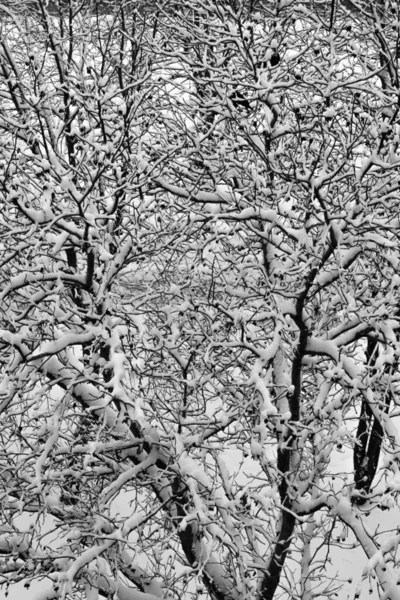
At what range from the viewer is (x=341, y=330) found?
5.72 metres

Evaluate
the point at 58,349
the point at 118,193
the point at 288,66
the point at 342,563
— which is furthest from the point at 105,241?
the point at 342,563

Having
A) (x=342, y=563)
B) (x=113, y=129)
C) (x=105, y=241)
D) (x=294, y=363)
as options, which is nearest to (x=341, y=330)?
(x=294, y=363)

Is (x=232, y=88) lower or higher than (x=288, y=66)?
lower

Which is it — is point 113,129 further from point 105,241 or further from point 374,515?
point 374,515

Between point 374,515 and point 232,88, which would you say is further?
point 374,515

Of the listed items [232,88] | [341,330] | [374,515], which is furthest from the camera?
[374,515]

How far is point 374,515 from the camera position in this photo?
10555mm

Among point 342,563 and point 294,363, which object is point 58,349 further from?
point 342,563

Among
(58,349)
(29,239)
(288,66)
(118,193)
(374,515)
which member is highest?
(288,66)

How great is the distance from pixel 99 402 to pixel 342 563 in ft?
18.0

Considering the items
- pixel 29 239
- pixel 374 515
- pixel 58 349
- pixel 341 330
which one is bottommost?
pixel 58 349

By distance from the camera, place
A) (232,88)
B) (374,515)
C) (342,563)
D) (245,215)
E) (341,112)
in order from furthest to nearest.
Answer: (374,515)
(342,563)
(341,112)
(232,88)
(245,215)

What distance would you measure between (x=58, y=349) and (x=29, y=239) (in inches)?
34.5

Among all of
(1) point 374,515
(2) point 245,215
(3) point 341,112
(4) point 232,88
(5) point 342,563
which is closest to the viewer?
(2) point 245,215
